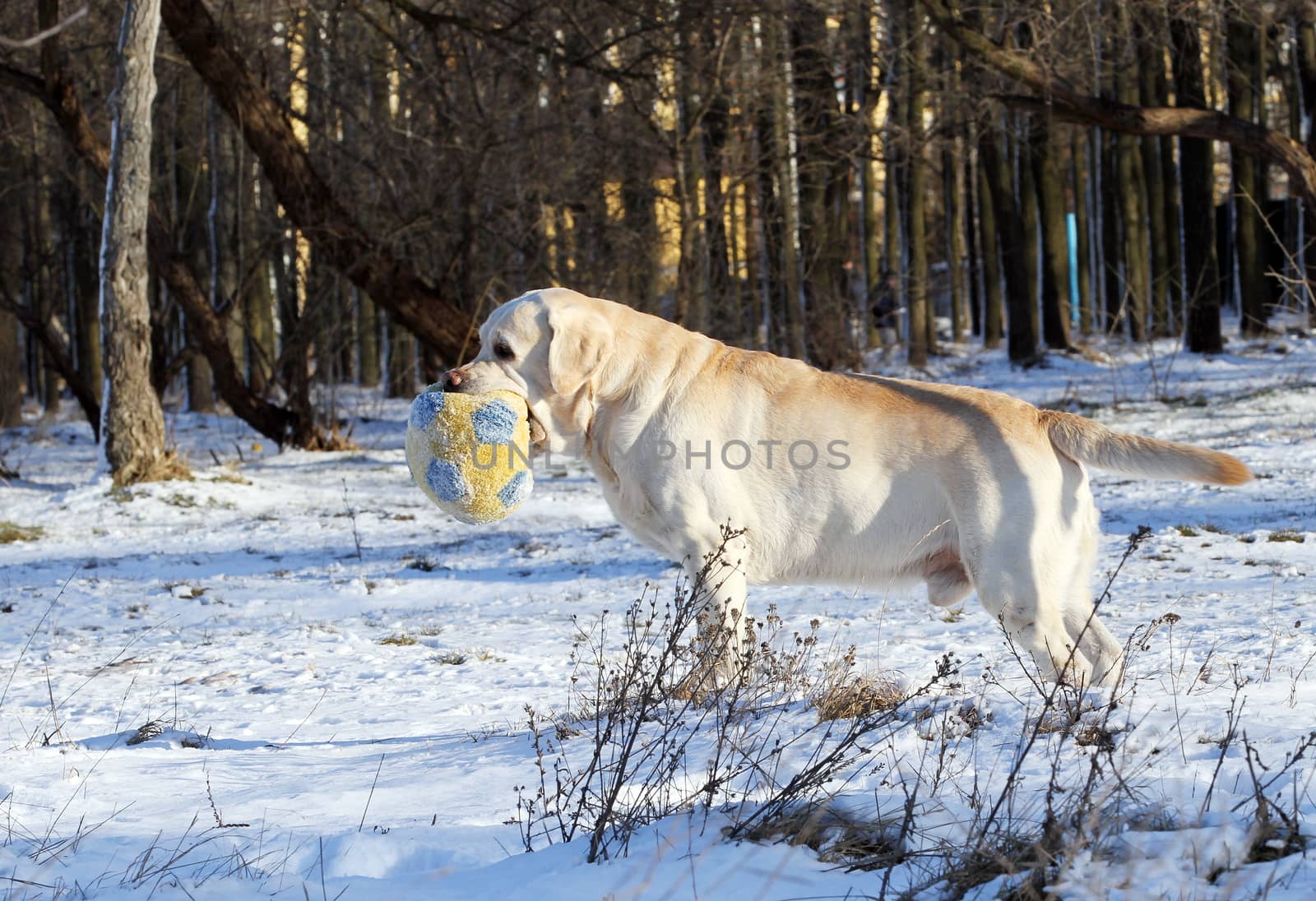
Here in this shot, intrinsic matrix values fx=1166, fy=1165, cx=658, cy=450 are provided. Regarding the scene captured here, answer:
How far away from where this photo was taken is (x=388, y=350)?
23.8 meters

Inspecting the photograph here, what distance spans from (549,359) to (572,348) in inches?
4.3

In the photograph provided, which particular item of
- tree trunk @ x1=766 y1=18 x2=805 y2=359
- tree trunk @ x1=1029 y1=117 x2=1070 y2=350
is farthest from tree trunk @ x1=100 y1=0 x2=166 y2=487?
tree trunk @ x1=1029 y1=117 x2=1070 y2=350

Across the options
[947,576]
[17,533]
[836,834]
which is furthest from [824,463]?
[17,533]

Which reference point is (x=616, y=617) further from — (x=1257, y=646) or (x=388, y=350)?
(x=388, y=350)

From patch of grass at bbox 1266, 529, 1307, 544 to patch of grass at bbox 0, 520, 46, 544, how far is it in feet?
28.4

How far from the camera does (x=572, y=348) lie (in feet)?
14.5

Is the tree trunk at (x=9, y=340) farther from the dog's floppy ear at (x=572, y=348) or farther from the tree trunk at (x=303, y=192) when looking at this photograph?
the dog's floppy ear at (x=572, y=348)

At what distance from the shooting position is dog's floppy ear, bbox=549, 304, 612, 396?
4.42 metres

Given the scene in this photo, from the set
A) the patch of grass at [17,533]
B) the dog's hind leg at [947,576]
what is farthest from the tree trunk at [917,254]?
the dog's hind leg at [947,576]

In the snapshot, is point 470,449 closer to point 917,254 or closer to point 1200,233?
point 1200,233

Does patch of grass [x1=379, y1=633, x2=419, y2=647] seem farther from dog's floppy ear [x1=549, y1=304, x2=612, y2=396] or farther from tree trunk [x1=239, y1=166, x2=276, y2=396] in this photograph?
tree trunk [x1=239, y1=166, x2=276, y2=396]

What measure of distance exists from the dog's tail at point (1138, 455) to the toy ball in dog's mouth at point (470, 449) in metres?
1.97

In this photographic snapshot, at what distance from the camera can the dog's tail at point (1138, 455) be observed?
400cm

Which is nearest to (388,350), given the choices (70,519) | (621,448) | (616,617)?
(70,519)
